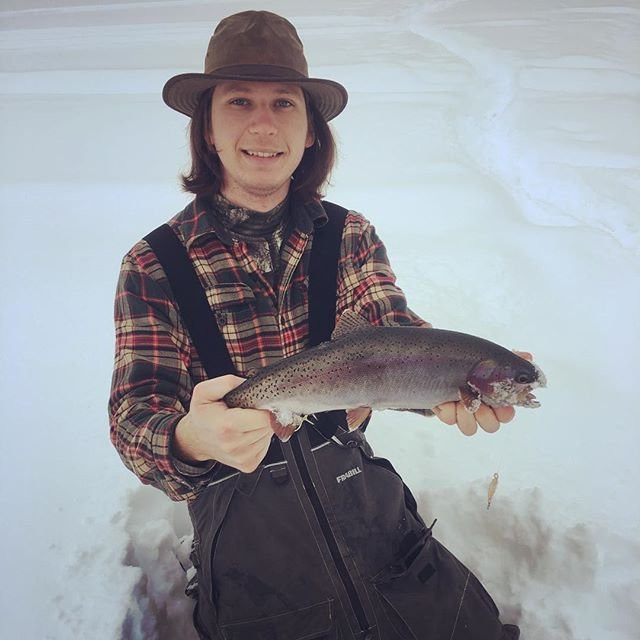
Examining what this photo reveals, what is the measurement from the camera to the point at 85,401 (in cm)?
233

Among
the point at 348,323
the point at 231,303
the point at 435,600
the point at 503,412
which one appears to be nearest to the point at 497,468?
the point at 435,600

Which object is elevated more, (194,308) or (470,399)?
(194,308)

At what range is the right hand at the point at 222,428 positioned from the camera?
44.8 inches

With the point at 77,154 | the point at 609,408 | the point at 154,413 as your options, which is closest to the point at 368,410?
the point at 154,413

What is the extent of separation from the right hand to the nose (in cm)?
81

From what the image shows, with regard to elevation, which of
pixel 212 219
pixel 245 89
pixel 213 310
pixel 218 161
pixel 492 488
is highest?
pixel 245 89

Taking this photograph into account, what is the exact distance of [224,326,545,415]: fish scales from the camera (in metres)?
1.32

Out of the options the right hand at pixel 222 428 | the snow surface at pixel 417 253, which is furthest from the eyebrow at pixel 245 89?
the snow surface at pixel 417 253

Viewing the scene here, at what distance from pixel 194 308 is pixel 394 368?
2.13 feet

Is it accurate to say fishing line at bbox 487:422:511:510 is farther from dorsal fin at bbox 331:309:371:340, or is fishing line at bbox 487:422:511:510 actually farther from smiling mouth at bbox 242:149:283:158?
smiling mouth at bbox 242:149:283:158

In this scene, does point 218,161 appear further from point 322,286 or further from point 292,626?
point 292,626

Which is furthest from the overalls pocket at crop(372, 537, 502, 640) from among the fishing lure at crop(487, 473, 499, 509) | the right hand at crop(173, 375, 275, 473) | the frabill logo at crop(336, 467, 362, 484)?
the right hand at crop(173, 375, 275, 473)

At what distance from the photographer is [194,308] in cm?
151

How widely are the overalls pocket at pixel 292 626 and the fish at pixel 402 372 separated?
66cm
